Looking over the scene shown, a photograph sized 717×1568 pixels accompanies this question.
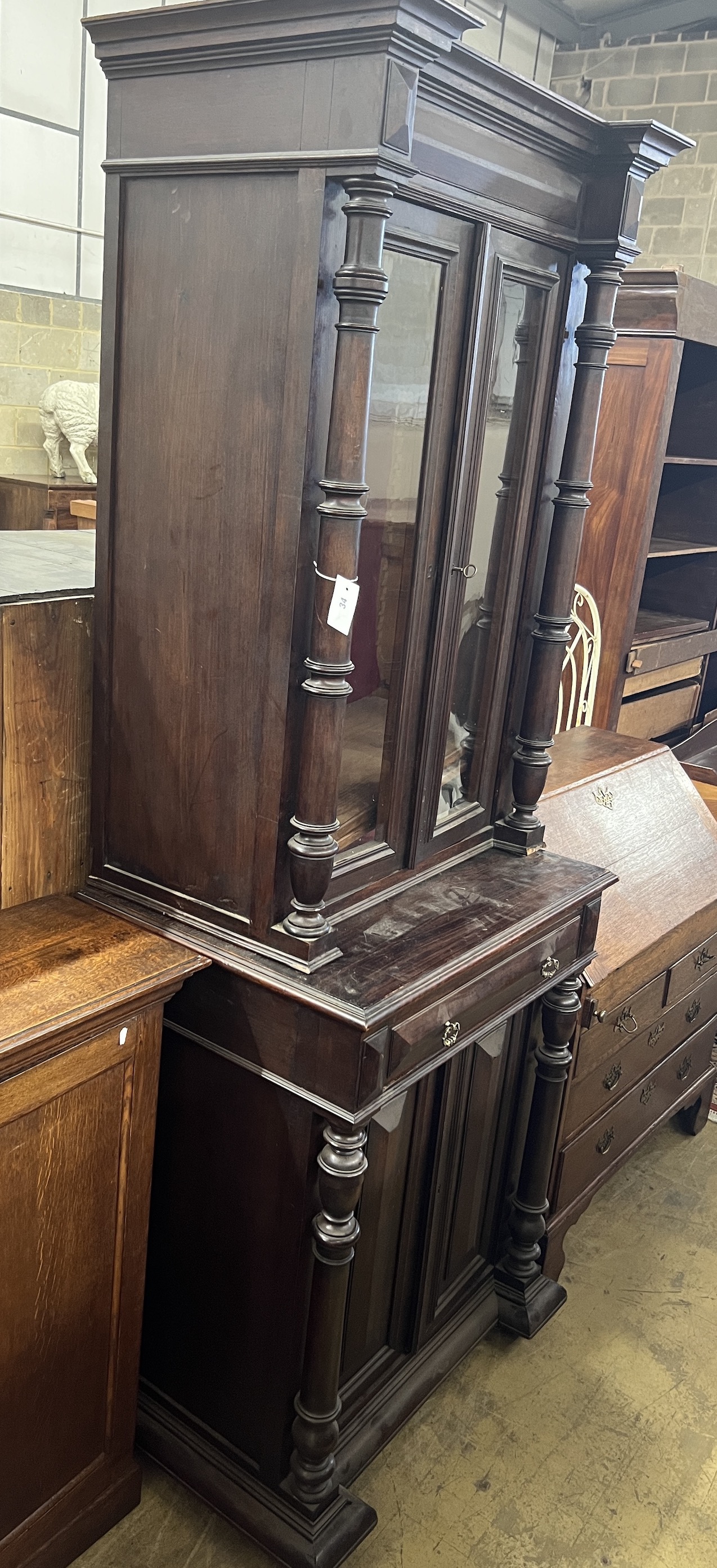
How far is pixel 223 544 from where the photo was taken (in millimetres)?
1592

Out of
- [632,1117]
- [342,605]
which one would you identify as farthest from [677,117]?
[342,605]

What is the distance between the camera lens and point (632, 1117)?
2785 millimetres

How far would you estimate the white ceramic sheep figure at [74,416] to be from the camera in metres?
5.77

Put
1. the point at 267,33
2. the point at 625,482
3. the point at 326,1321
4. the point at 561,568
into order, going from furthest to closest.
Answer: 1. the point at 625,482
2. the point at 561,568
3. the point at 326,1321
4. the point at 267,33

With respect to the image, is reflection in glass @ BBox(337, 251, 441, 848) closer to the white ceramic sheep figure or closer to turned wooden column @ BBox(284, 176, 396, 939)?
turned wooden column @ BBox(284, 176, 396, 939)

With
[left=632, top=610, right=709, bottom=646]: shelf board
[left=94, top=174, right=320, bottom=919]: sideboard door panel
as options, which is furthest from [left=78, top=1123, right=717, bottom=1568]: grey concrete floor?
[left=632, top=610, right=709, bottom=646]: shelf board

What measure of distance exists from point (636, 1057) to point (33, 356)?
4.79m

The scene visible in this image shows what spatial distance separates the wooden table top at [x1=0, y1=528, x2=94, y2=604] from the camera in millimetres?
1733

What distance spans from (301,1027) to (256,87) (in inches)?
47.3

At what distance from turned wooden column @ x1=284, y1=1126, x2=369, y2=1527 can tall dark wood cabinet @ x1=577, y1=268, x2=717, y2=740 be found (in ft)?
8.77

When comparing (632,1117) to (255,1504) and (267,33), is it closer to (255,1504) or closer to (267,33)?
(255,1504)

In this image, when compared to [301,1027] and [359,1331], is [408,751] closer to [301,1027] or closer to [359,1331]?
[301,1027]

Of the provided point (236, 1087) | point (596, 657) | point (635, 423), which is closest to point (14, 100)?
point (635, 423)

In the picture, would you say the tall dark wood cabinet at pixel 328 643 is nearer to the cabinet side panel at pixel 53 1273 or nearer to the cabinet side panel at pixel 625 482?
the cabinet side panel at pixel 53 1273
